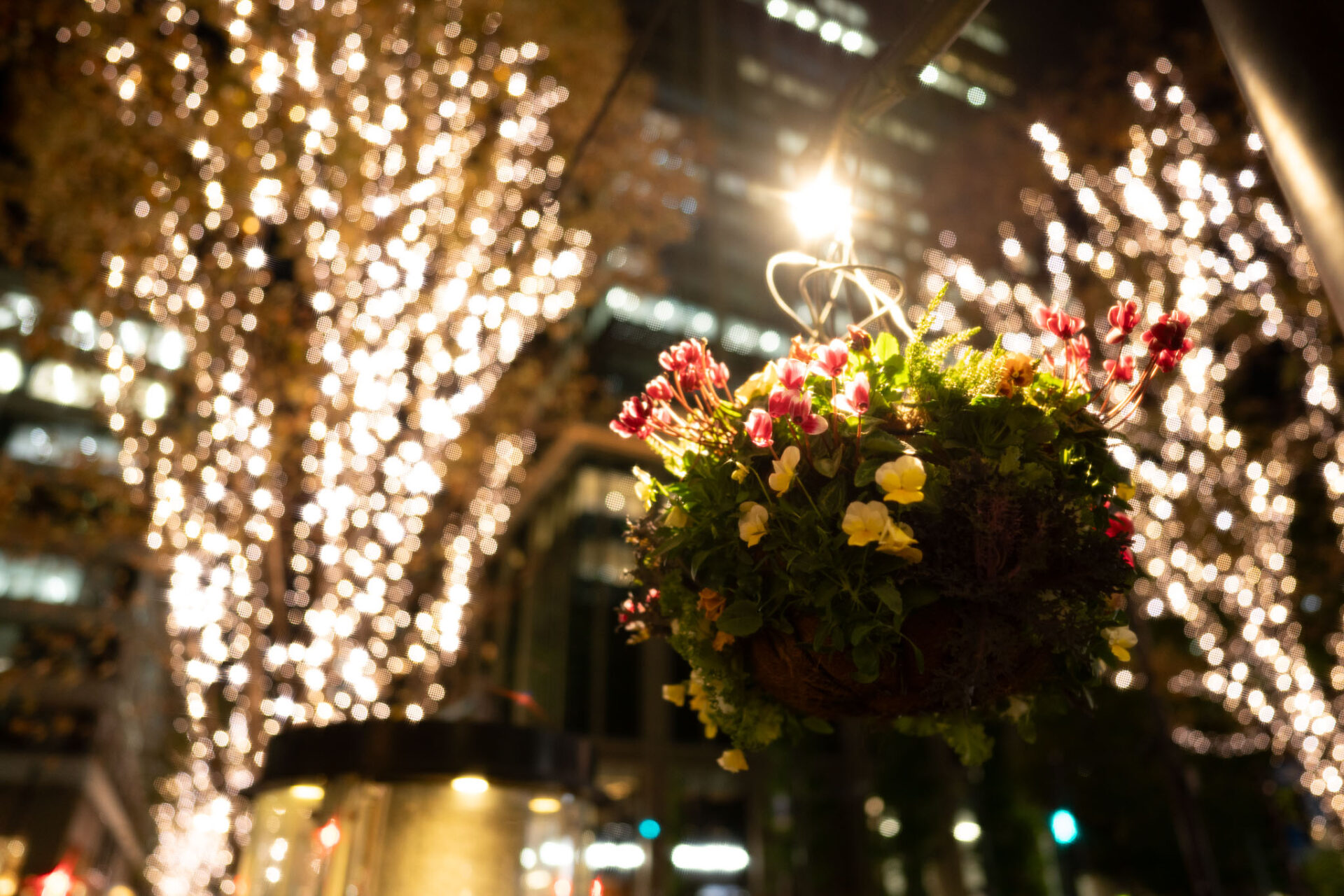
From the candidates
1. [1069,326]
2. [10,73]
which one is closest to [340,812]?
[1069,326]

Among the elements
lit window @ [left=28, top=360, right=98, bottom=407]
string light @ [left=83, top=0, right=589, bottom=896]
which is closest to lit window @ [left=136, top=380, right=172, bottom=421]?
string light @ [left=83, top=0, right=589, bottom=896]

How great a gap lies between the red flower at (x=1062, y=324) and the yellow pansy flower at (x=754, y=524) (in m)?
0.70

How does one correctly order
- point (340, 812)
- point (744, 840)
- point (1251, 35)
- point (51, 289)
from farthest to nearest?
point (744, 840) → point (51, 289) → point (340, 812) → point (1251, 35)

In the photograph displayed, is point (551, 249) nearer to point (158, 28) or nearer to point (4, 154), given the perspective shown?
point (158, 28)

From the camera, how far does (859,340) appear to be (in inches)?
67.9

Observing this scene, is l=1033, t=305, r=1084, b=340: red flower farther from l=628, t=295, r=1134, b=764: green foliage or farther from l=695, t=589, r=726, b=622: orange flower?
l=695, t=589, r=726, b=622: orange flower

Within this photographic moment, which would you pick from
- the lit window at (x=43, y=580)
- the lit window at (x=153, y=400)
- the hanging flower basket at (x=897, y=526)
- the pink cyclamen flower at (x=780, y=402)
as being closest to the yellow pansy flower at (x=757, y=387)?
the hanging flower basket at (x=897, y=526)

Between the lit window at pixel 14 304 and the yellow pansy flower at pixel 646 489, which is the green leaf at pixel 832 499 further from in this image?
the lit window at pixel 14 304

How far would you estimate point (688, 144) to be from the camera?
441 inches

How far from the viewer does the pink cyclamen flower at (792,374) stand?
5.17 ft

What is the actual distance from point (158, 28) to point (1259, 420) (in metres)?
11.5

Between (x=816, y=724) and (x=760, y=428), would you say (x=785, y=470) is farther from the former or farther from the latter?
(x=816, y=724)

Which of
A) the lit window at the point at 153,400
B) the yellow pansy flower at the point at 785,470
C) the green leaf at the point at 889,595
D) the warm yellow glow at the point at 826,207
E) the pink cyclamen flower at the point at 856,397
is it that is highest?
the lit window at the point at 153,400

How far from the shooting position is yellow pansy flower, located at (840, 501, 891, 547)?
4.51 ft
